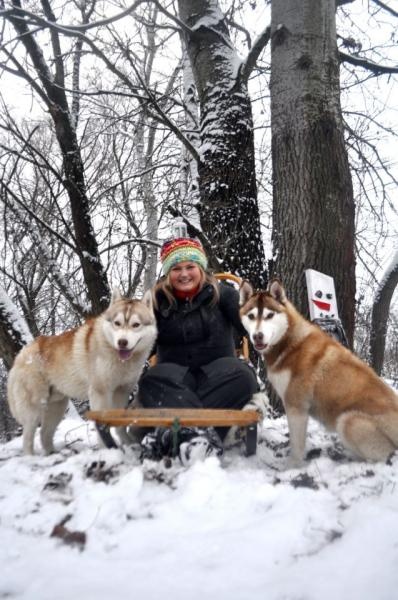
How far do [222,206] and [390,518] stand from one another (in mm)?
4451

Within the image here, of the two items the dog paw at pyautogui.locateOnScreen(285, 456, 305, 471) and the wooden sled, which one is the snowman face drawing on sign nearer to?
the dog paw at pyautogui.locateOnScreen(285, 456, 305, 471)

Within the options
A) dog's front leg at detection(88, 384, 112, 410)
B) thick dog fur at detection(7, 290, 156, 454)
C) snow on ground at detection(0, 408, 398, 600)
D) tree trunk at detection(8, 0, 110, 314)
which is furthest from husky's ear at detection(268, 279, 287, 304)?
tree trunk at detection(8, 0, 110, 314)

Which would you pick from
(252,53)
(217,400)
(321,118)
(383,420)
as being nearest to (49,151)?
(252,53)

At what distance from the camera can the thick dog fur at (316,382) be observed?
9.82 feet

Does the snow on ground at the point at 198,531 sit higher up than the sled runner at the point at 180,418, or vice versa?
the sled runner at the point at 180,418

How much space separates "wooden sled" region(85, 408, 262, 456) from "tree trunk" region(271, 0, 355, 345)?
2.14m

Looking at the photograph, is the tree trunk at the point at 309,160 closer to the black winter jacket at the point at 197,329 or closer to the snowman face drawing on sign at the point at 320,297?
the snowman face drawing on sign at the point at 320,297

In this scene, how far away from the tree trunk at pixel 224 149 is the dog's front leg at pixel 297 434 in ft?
8.60

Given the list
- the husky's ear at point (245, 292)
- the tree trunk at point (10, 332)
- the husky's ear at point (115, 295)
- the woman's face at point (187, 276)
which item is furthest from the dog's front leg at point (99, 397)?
the tree trunk at point (10, 332)

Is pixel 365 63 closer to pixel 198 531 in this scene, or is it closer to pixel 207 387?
pixel 207 387

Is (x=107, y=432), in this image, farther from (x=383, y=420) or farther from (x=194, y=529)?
(x=383, y=420)

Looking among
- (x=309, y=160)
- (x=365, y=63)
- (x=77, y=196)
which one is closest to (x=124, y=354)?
(x=309, y=160)

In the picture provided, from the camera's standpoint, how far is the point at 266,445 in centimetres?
372

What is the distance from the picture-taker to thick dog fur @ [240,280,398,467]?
118 inches
